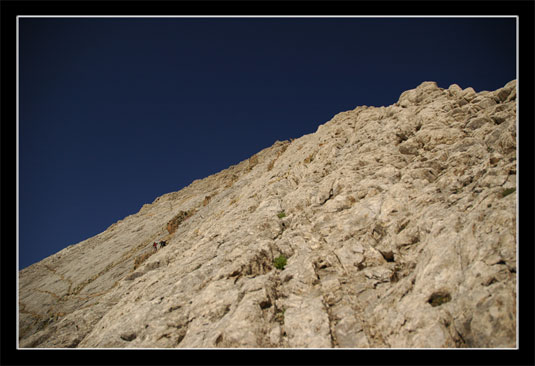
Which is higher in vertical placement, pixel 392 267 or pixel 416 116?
pixel 416 116

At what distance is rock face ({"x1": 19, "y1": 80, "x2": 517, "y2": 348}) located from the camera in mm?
12430

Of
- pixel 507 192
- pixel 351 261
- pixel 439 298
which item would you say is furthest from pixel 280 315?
pixel 507 192

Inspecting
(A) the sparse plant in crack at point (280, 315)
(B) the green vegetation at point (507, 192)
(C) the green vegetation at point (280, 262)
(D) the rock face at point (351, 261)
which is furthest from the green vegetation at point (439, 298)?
(C) the green vegetation at point (280, 262)

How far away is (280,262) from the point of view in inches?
723

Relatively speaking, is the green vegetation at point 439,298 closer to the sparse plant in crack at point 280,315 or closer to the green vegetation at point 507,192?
the green vegetation at point 507,192

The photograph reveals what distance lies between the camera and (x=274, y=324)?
14.4m

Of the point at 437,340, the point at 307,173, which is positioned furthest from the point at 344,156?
the point at 437,340

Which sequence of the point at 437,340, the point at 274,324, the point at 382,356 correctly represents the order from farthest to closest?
the point at 274,324 < the point at 437,340 < the point at 382,356

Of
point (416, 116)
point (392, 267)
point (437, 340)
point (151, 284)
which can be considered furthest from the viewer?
point (416, 116)

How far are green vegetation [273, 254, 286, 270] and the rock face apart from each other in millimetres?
146

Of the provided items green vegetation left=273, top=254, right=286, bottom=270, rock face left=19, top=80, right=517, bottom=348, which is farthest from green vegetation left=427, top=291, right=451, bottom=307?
green vegetation left=273, top=254, right=286, bottom=270

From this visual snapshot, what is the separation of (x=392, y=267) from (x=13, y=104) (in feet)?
65.4

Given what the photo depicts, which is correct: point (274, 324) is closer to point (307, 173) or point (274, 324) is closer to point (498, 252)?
point (498, 252)

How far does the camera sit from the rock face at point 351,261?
12.4 meters
